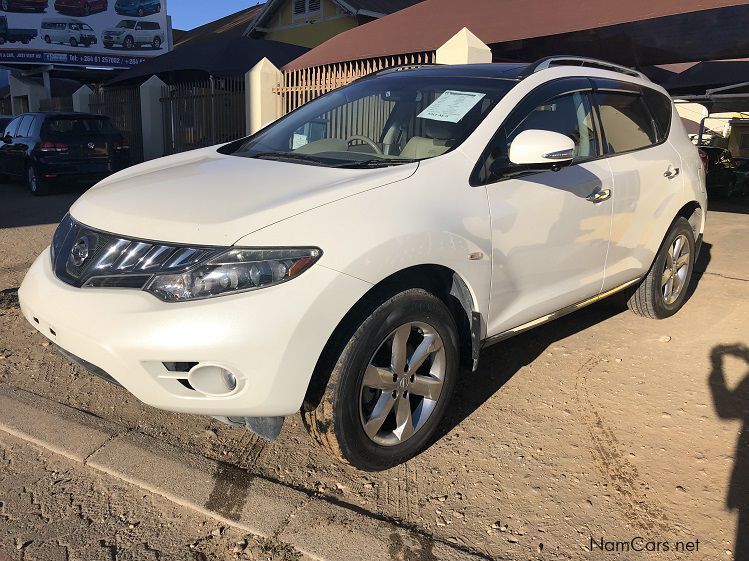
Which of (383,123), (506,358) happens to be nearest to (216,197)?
(383,123)

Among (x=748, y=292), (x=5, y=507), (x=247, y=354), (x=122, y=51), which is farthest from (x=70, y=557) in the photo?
(x=122, y=51)

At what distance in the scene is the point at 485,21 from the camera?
9.59 meters

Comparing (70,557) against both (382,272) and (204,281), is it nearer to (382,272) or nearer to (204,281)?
(204,281)

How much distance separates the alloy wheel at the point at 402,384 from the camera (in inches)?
103

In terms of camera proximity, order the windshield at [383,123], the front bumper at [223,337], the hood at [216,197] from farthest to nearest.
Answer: the windshield at [383,123] < the hood at [216,197] < the front bumper at [223,337]

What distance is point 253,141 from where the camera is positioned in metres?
3.79

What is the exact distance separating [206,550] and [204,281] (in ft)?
3.20

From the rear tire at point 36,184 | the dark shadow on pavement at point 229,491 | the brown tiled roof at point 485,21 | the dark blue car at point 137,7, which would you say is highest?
the dark blue car at point 137,7

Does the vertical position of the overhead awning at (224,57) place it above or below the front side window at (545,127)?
above

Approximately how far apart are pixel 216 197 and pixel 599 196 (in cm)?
→ 214

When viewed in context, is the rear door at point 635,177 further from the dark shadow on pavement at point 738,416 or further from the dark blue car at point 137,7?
the dark blue car at point 137,7

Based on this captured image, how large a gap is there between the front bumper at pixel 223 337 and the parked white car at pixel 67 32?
2591 cm

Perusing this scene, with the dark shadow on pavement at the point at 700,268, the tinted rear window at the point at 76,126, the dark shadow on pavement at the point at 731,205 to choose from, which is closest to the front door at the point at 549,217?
the dark shadow on pavement at the point at 700,268

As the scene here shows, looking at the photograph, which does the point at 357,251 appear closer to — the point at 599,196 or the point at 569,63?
the point at 599,196
